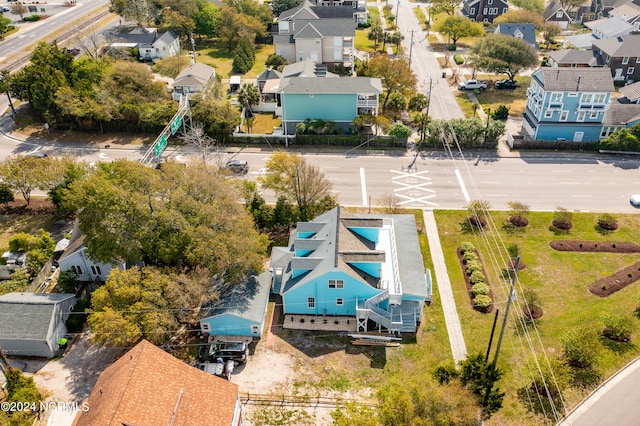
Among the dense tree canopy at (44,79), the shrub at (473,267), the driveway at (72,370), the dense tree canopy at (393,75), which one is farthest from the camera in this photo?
the dense tree canopy at (393,75)

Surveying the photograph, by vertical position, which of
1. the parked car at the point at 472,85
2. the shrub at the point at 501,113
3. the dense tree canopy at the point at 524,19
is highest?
the dense tree canopy at the point at 524,19

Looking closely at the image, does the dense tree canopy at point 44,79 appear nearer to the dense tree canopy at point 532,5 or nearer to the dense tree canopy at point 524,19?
the dense tree canopy at point 524,19

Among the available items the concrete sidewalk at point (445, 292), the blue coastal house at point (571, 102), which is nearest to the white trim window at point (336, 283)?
the concrete sidewalk at point (445, 292)

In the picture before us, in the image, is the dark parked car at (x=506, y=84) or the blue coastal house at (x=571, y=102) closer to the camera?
the blue coastal house at (x=571, y=102)

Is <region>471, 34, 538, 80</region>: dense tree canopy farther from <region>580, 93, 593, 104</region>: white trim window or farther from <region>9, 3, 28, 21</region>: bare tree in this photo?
<region>9, 3, 28, 21</region>: bare tree

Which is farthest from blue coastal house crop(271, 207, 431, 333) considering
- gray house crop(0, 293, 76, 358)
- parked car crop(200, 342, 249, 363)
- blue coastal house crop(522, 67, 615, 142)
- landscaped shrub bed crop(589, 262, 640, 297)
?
blue coastal house crop(522, 67, 615, 142)

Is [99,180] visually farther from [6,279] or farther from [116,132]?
[116,132]
